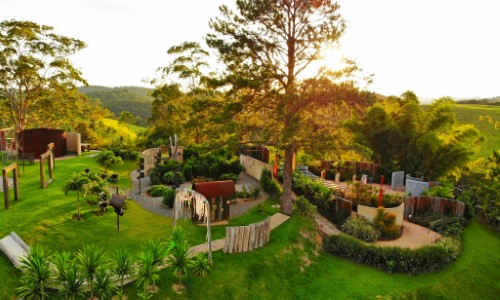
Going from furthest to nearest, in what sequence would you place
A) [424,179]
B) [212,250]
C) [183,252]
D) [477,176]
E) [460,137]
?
[477,176] < [424,179] < [460,137] < [212,250] < [183,252]

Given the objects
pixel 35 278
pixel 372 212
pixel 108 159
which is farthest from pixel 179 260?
pixel 108 159

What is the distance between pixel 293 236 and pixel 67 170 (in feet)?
50.4

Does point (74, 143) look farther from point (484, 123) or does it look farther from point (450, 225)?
point (484, 123)

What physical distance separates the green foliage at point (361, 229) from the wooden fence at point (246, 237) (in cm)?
539

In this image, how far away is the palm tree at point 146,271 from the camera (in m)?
8.95

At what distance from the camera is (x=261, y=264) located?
38.2 feet

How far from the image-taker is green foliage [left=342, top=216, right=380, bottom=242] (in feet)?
51.5

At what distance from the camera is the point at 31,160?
2239 centimetres

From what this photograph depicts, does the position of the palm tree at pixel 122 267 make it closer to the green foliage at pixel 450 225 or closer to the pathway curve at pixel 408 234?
the pathway curve at pixel 408 234

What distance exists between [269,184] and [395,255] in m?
8.25

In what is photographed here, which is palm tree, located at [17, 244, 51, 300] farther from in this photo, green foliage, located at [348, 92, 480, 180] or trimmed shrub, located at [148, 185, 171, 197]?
green foliage, located at [348, 92, 480, 180]

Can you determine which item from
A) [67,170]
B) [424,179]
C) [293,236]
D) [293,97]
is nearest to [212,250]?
[293,236]

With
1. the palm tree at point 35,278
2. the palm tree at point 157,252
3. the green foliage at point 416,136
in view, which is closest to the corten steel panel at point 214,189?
the palm tree at point 157,252

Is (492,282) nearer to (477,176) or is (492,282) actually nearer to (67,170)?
(477,176)
